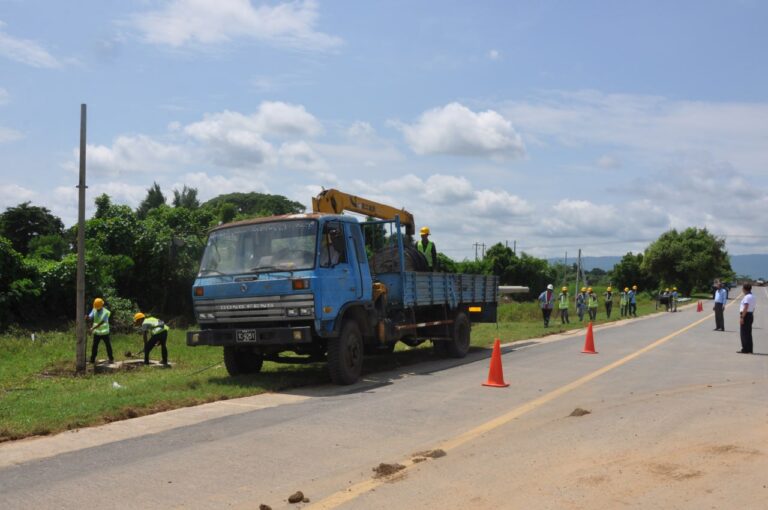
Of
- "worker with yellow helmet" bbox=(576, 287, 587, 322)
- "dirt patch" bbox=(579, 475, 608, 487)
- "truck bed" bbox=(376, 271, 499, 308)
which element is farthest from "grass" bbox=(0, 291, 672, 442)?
"worker with yellow helmet" bbox=(576, 287, 587, 322)

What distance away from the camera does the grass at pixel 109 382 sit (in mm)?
8281

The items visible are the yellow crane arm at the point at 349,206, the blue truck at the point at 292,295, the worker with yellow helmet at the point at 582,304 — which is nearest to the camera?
the blue truck at the point at 292,295

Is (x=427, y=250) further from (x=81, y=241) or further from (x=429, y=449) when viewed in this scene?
(x=429, y=449)

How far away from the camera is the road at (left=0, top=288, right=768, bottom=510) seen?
522cm

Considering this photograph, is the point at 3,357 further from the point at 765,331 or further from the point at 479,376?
the point at 765,331

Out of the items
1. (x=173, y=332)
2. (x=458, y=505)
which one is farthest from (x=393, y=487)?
(x=173, y=332)

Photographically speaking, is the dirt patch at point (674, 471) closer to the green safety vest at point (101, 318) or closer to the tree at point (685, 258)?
the green safety vest at point (101, 318)

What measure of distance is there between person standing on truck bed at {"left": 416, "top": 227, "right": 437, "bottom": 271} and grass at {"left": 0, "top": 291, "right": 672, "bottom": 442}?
6.94 feet

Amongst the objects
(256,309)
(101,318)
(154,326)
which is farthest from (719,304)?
(101,318)

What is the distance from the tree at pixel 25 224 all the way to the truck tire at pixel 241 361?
3667 cm

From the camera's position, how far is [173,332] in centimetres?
2167

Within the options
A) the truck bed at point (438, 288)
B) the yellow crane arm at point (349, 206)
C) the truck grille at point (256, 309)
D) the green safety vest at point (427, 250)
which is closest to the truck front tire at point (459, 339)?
the truck bed at point (438, 288)

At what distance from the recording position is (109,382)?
12164mm

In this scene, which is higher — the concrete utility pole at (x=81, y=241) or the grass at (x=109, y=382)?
the concrete utility pole at (x=81, y=241)
